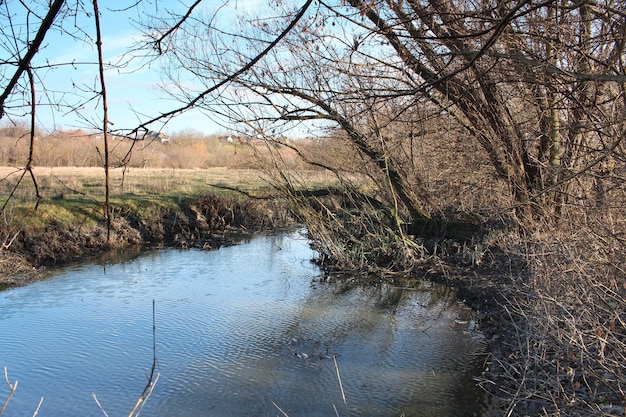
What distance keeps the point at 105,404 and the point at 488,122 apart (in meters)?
6.32

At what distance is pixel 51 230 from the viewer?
38.0 ft

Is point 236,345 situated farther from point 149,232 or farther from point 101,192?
point 101,192

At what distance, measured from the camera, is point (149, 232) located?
13.4 metres

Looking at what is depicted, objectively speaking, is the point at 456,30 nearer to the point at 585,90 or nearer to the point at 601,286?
the point at 585,90

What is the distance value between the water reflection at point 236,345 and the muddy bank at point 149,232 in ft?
4.00

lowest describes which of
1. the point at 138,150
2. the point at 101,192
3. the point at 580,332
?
the point at 580,332

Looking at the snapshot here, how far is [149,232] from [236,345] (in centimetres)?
760

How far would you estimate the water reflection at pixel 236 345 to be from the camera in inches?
206

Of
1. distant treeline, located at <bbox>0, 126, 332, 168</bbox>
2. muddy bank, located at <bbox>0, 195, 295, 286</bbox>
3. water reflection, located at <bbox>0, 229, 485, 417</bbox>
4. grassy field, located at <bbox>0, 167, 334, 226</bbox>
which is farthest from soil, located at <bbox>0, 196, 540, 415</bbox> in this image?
distant treeline, located at <bbox>0, 126, 332, 168</bbox>

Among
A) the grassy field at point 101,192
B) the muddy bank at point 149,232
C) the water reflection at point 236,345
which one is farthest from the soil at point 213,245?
the grassy field at point 101,192

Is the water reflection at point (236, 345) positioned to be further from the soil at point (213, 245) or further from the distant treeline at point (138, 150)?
the distant treeline at point (138, 150)

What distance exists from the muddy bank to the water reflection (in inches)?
48.0

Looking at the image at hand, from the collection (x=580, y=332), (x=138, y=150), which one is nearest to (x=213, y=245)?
(x=580, y=332)

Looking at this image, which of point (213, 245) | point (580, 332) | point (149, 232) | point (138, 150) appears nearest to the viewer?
point (138, 150)
